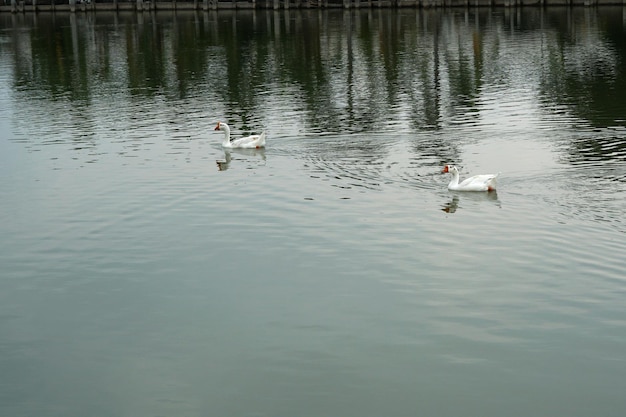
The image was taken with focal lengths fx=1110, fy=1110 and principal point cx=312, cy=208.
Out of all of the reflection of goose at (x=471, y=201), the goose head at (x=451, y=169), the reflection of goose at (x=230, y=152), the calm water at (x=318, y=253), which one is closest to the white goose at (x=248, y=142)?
the reflection of goose at (x=230, y=152)

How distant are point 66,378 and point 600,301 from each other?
9.25m

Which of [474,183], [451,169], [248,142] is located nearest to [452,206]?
[474,183]

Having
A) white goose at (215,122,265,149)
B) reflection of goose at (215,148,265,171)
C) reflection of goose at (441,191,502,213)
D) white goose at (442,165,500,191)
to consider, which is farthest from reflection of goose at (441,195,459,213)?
white goose at (215,122,265,149)

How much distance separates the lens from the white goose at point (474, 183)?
27.4 meters

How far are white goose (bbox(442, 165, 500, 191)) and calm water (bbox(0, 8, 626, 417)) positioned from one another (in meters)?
0.34

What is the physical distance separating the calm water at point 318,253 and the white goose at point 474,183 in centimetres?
34

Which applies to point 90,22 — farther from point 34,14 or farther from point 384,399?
point 384,399

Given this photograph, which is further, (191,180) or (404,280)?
(191,180)

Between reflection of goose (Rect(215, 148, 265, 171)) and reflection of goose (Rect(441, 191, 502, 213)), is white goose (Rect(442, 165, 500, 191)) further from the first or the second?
reflection of goose (Rect(215, 148, 265, 171))

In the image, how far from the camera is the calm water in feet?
54.6

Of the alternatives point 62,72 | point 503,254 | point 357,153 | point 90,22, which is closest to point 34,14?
point 90,22

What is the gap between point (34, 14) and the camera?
123750 millimetres

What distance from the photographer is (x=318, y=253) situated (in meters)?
23.2

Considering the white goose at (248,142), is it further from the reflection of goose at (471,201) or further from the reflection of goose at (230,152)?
the reflection of goose at (471,201)
